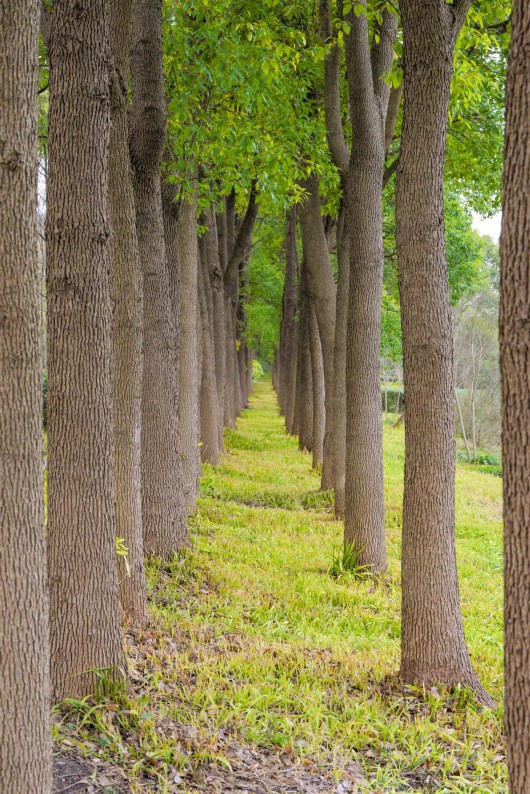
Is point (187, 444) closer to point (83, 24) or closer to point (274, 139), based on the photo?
point (274, 139)

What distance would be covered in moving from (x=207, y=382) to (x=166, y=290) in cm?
668

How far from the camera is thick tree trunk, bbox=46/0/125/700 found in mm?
4395

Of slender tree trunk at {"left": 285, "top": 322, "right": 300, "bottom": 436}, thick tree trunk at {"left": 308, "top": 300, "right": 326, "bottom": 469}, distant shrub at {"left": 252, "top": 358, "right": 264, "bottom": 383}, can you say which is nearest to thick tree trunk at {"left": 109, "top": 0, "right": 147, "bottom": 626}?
thick tree trunk at {"left": 308, "top": 300, "right": 326, "bottom": 469}

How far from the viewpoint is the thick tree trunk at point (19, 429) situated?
2979mm

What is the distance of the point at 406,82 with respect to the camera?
507 centimetres

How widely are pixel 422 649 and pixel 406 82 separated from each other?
410 centimetres

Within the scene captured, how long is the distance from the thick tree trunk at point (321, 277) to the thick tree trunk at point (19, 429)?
9128 millimetres

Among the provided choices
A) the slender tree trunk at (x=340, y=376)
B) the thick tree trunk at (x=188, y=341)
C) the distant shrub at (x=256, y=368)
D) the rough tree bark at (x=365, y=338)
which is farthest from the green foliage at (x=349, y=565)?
the distant shrub at (x=256, y=368)

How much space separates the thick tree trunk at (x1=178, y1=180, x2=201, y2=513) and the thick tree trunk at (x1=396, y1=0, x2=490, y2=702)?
579cm

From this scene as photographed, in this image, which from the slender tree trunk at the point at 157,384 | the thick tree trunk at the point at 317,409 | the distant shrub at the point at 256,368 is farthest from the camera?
the distant shrub at the point at 256,368

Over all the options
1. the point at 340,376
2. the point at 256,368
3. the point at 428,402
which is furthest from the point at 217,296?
the point at 256,368

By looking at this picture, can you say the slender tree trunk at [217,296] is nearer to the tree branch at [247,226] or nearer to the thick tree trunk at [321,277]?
the tree branch at [247,226]

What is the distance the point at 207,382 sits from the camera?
14.6m

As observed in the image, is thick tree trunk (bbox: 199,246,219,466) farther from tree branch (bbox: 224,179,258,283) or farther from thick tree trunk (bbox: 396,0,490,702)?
thick tree trunk (bbox: 396,0,490,702)
